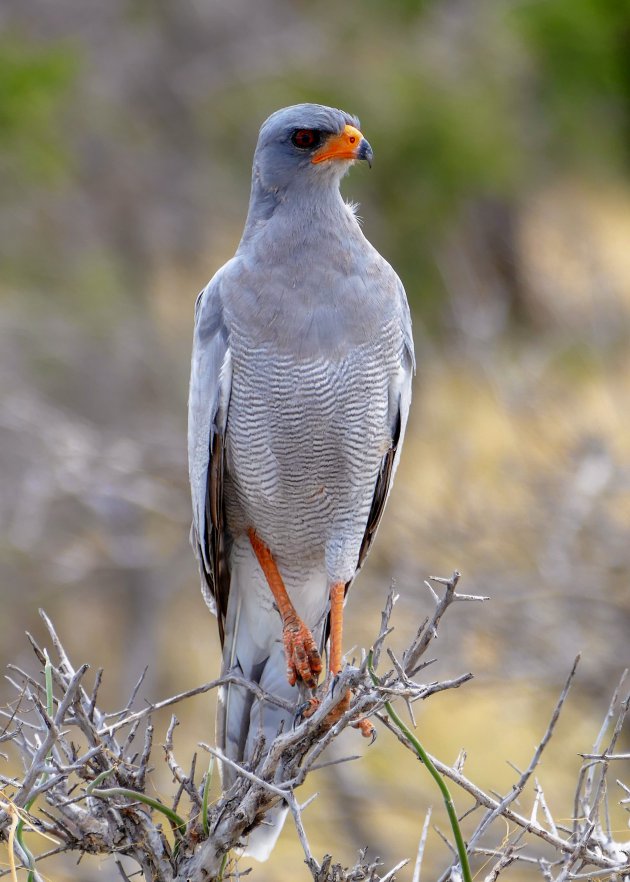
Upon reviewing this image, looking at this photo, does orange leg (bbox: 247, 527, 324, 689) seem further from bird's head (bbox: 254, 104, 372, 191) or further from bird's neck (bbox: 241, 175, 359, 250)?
A: bird's head (bbox: 254, 104, 372, 191)

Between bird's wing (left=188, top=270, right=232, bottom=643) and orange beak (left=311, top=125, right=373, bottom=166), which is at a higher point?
orange beak (left=311, top=125, right=373, bottom=166)

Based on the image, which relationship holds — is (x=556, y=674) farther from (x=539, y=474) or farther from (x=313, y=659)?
(x=313, y=659)

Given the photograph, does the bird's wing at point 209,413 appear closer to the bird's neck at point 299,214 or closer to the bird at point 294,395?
the bird at point 294,395

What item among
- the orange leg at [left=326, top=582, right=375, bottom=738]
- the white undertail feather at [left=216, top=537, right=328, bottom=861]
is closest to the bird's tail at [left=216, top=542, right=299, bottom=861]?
the white undertail feather at [left=216, top=537, right=328, bottom=861]

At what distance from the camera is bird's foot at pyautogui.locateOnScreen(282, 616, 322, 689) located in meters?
4.05

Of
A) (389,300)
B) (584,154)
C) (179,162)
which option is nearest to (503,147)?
(584,154)

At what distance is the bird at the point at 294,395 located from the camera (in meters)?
3.98

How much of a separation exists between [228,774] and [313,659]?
18.7 inches

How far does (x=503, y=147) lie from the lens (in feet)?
42.7

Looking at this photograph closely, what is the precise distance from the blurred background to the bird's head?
311 centimetres

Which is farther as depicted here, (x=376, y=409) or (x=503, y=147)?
(x=503, y=147)

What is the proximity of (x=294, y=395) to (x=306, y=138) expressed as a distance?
0.90m

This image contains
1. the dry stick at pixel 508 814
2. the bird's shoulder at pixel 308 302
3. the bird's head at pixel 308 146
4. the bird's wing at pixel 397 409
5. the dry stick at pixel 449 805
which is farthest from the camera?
the bird's wing at pixel 397 409

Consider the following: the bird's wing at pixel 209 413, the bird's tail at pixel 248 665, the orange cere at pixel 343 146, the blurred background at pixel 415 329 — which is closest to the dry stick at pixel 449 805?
the bird's tail at pixel 248 665
